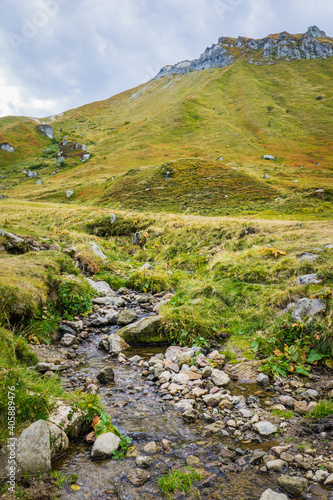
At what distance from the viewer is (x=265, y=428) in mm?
5094

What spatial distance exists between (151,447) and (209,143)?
88405mm

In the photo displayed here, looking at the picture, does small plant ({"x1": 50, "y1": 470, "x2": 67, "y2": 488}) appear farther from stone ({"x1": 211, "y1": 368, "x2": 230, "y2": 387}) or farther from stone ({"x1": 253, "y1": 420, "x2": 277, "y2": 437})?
stone ({"x1": 211, "y1": 368, "x2": 230, "y2": 387})

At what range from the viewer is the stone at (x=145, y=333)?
9320 millimetres

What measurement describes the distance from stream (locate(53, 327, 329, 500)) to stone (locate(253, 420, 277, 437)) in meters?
0.21

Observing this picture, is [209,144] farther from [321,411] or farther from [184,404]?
[321,411]

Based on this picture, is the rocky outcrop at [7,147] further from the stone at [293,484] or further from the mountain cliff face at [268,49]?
the stone at [293,484]

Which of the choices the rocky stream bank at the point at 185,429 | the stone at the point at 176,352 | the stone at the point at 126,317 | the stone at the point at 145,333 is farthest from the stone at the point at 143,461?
the stone at the point at 126,317

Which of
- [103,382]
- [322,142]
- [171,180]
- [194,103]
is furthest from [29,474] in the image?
[194,103]

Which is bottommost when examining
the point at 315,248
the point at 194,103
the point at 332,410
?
the point at 332,410

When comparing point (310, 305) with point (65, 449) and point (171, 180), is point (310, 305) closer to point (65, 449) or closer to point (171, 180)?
point (65, 449)

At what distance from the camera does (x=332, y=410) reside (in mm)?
5348

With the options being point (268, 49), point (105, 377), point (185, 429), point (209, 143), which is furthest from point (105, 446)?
point (268, 49)

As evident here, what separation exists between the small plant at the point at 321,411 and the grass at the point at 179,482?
2628mm

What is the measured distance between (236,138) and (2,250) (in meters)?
87.0
